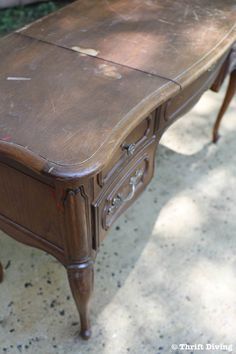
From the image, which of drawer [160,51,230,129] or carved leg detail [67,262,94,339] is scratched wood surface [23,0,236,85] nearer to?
drawer [160,51,230,129]

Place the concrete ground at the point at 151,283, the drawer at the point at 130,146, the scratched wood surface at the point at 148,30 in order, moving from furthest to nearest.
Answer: the concrete ground at the point at 151,283
the scratched wood surface at the point at 148,30
the drawer at the point at 130,146

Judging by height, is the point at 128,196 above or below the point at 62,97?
below

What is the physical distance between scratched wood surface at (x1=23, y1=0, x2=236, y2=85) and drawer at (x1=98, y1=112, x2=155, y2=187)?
135 mm

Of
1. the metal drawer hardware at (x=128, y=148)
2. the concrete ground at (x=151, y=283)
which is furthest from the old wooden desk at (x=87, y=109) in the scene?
the concrete ground at (x=151, y=283)

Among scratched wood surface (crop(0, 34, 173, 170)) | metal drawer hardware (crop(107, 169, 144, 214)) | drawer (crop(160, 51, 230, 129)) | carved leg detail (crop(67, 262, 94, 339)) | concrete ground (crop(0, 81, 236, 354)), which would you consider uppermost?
scratched wood surface (crop(0, 34, 173, 170))

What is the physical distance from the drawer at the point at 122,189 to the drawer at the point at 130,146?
22 mm

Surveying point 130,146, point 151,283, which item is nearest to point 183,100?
point 130,146

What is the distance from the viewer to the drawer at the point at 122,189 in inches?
34.1

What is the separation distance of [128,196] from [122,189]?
0.03m

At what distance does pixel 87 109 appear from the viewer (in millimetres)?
789

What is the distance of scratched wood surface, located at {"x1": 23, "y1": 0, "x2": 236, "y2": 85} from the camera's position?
97 centimetres

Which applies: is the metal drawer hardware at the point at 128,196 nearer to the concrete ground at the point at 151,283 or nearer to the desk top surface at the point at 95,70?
the desk top surface at the point at 95,70

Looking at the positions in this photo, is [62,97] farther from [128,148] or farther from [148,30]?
[148,30]

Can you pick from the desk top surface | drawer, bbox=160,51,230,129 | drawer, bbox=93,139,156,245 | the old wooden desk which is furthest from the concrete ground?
the desk top surface
